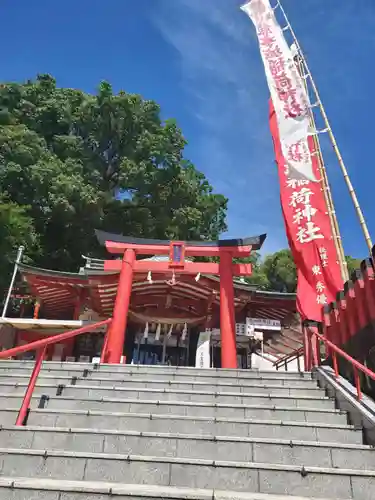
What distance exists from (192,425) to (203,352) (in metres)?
10.0

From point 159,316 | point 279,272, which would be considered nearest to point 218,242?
point 159,316

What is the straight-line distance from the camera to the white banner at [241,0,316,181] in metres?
8.49

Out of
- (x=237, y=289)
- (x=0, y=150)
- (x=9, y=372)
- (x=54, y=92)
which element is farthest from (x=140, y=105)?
(x=9, y=372)

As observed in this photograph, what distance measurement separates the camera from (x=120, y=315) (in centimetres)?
1007

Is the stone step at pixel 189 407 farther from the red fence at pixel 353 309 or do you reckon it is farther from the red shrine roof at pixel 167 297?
the red shrine roof at pixel 167 297

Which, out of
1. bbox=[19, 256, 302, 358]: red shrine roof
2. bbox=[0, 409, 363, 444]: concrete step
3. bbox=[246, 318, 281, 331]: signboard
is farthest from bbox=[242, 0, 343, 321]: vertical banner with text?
bbox=[246, 318, 281, 331]: signboard

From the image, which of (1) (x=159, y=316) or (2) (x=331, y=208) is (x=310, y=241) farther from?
(1) (x=159, y=316)

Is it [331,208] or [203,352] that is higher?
[331,208]

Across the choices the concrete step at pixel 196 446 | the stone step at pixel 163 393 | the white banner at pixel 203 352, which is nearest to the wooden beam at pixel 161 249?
the white banner at pixel 203 352

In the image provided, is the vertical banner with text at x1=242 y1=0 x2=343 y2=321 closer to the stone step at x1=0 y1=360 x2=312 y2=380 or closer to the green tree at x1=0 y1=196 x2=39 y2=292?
the stone step at x1=0 y1=360 x2=312 y2=380

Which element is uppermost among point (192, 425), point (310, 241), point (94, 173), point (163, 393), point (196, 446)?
point (94, 173)

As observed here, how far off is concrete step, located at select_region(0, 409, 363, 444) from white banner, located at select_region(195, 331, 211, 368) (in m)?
9.47

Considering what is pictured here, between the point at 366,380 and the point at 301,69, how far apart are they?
7792 mm

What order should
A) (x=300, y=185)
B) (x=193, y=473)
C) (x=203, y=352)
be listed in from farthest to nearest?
(x=203, y=352) → (x=300, y=185) → (x=193, y=473)
